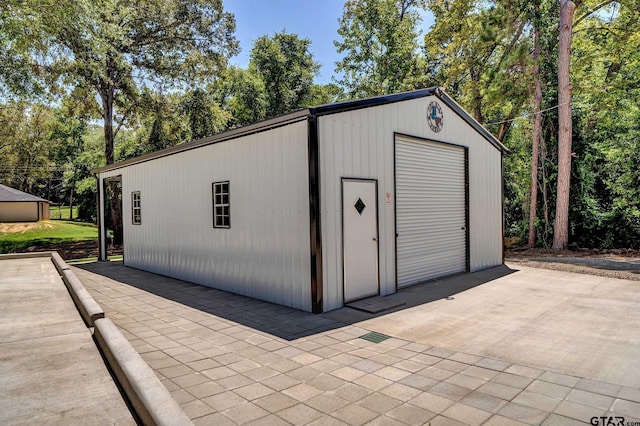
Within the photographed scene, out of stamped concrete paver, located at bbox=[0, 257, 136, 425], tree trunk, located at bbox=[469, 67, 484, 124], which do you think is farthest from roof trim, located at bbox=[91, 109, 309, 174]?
tree trunk, located at bbox=[469, 67, 484, 124]

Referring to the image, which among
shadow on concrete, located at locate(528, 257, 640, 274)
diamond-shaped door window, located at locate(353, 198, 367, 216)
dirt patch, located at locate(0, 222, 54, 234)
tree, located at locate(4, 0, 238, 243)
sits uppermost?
tree, located at locate(4, 0, 238, 243)

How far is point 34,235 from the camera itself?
2261 cm

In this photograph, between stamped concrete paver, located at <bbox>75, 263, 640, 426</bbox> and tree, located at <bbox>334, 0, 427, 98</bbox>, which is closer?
stamped concrete paver, located at <bbox>75, 263, 640, 426</bbox>

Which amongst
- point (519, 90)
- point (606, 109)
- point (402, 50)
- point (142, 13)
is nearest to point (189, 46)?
point (142, 13)

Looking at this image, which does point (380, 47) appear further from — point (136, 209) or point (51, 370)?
point (51, 370)

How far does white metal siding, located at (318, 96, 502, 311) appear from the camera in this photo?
5.59 meters

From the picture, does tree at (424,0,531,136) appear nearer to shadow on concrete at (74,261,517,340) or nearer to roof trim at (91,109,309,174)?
shadow on concrete at (74,261,517,340)

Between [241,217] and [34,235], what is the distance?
2208cm

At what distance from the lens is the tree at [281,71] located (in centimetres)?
2561

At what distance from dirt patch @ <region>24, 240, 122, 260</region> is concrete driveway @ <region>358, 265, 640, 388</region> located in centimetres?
1353

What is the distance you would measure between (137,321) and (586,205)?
552 inches

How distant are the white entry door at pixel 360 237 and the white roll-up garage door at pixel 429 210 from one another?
2.68 feet

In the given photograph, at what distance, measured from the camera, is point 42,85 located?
13.5m

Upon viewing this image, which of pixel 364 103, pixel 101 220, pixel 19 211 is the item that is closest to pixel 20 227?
pixel 19 211
